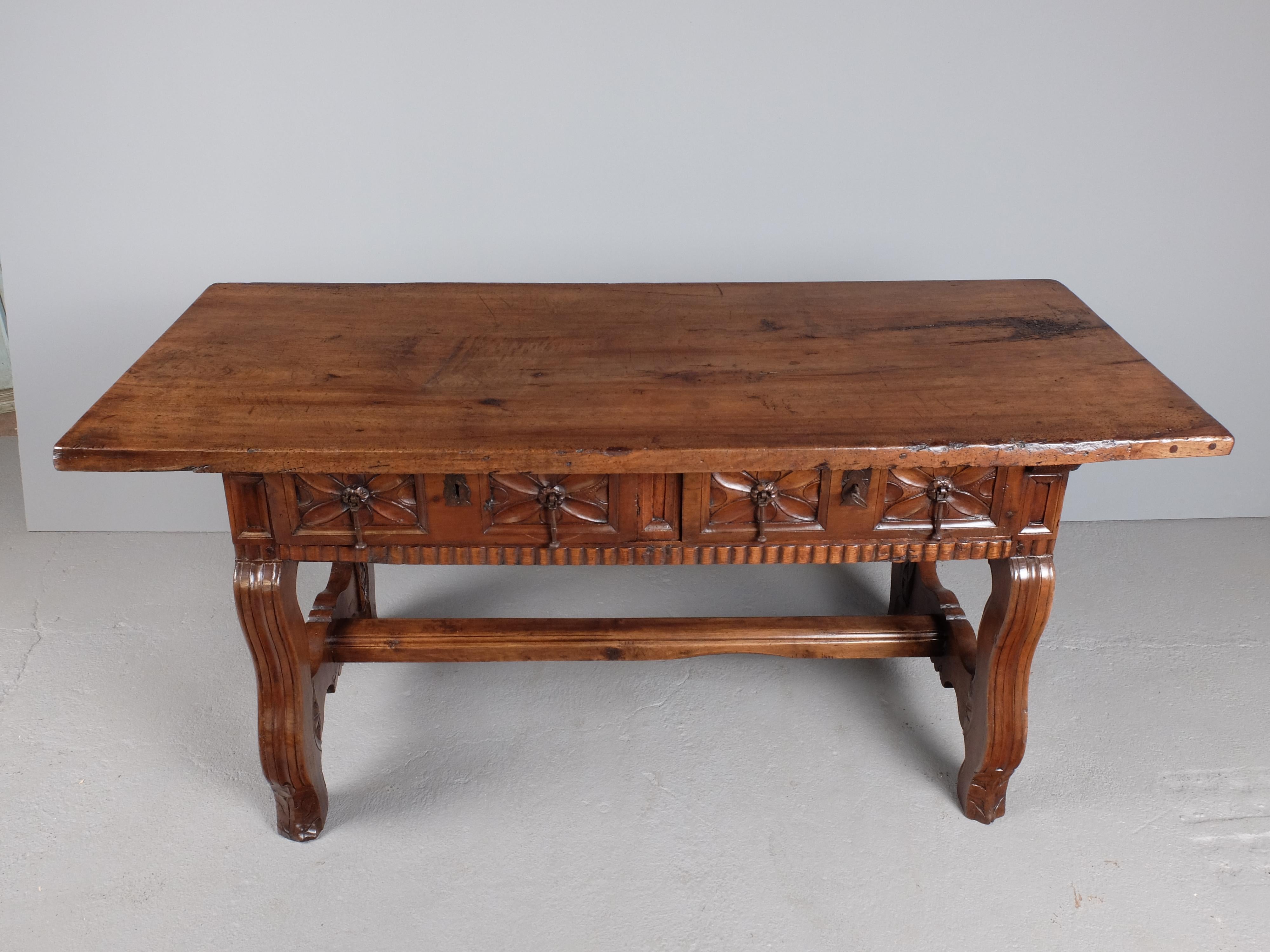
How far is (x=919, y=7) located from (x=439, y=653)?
7.45ft

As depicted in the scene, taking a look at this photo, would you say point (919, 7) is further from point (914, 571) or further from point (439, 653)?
point (439, 653)

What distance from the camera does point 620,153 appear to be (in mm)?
3234

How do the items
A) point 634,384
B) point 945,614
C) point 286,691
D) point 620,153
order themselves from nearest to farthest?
point 634,384 < point 286,691 < point 945,614 < point 620,153

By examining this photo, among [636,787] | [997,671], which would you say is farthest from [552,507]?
[997,671]

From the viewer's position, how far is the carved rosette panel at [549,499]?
2051mm

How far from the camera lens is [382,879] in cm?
234

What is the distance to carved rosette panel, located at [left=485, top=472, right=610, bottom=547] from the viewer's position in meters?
2.05

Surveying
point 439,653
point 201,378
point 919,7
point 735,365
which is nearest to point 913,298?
point 735,365

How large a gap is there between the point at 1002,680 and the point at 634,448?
1032 millimetres

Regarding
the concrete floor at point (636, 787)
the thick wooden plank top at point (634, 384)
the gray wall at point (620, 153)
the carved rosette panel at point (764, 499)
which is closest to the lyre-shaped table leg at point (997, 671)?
the concrete floor at point (636, 787)

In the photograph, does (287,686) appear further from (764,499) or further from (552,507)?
(764,499)

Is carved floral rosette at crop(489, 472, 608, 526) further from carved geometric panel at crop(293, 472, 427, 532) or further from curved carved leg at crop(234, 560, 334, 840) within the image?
curved carved leg at crop(234, 560, 334, 840)

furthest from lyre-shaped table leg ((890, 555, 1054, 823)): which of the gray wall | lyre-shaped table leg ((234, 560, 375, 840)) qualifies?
lyre-shaped table leg ((234, 560, 375, 840))

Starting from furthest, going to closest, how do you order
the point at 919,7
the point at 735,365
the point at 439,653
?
the point at 919,7 < the point at 439,653 < the point at 735,365
